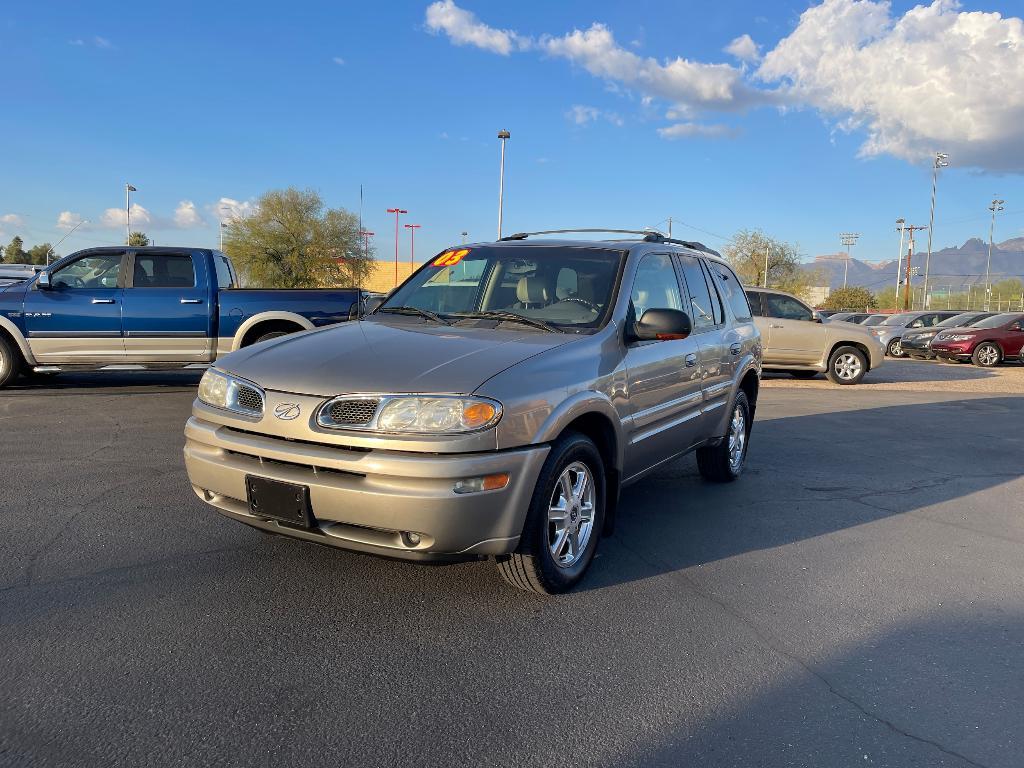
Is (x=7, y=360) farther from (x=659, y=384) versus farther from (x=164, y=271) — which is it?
(x=659, y=384)

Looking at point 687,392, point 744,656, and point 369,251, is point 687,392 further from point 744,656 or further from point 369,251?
point 369,251

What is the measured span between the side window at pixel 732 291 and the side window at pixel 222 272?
6.70 m

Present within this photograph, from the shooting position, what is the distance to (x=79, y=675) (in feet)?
9.39

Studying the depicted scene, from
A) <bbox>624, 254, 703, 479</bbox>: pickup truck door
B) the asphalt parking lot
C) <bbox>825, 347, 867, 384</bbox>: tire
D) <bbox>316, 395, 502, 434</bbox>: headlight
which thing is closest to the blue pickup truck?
the asphalt parking lot

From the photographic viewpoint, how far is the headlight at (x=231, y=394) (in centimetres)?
352

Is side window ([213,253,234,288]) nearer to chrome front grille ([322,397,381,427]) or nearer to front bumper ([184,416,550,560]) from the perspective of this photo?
front bumper ([184,416,550,560])

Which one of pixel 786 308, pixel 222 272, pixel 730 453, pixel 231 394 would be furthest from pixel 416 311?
pixel 786 308

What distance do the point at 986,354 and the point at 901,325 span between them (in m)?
4.22

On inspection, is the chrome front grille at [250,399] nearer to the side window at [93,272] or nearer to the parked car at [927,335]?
the side window at [93,272]

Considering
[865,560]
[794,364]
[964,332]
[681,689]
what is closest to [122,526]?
[681,689]

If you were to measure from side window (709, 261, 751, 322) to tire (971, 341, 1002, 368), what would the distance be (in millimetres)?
18463

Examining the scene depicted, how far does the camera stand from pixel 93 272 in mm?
9859

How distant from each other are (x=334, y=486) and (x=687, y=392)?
107 inches

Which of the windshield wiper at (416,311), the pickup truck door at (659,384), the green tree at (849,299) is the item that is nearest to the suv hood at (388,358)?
the windshield wiper at (416,311)
